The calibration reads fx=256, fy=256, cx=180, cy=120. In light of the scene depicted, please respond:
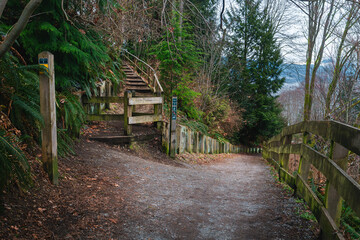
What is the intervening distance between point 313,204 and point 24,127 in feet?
13.4

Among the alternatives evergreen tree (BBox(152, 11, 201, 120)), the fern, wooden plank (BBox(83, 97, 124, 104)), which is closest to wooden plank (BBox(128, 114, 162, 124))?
wooden plank (BBox(83, 97, 124, 104))

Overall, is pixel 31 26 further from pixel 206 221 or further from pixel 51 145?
pixel 206 221

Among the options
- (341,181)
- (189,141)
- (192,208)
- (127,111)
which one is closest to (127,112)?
(127,111)

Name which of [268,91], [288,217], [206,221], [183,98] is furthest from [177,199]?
[268,91]

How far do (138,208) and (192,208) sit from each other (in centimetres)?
82

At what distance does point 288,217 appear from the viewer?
336 centimetres

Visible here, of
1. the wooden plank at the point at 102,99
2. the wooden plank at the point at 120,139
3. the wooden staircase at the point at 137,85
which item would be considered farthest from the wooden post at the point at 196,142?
the wooden plank at the point at 102,99

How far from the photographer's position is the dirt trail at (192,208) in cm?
299

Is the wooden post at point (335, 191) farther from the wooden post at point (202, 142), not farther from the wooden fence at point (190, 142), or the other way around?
the wooden post at point (202, 142)

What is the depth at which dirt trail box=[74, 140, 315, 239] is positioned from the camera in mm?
2990

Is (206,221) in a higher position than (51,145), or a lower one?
lower

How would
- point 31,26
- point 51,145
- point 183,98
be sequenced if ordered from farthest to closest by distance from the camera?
point 183,98
point 31,26
point 51,145

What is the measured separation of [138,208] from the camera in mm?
3568

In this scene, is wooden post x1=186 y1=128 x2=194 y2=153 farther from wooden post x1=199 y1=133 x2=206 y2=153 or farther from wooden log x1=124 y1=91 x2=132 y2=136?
wooden log x1=124 y1=91 x2=132 y2=136
